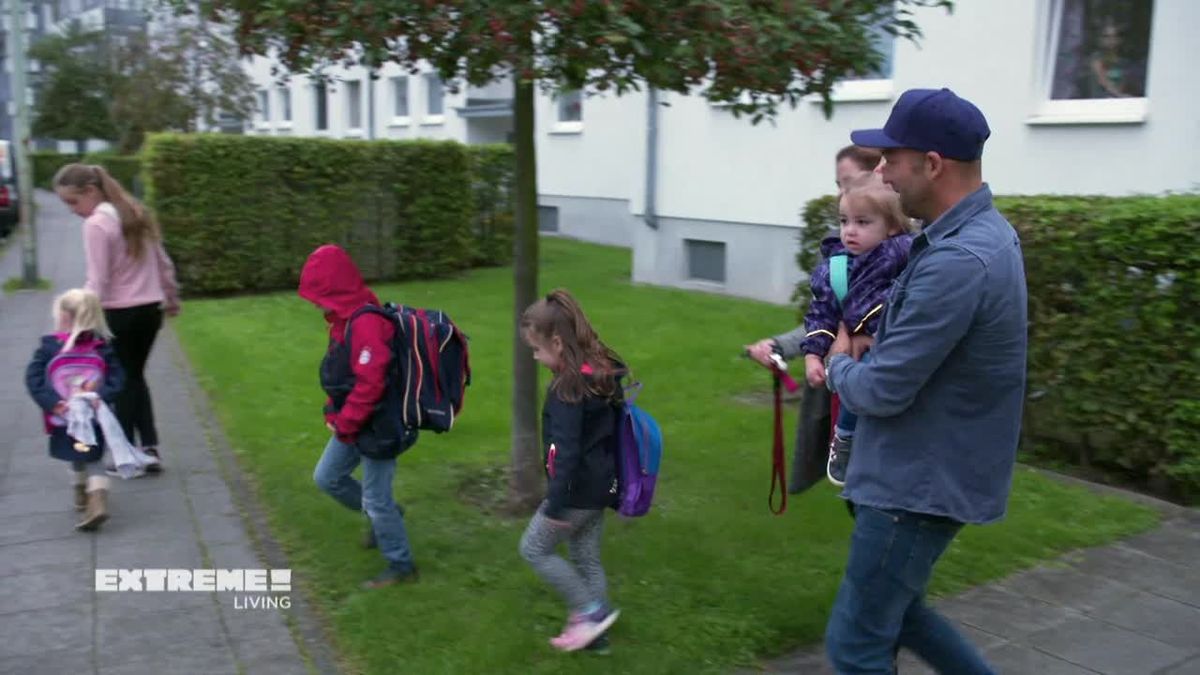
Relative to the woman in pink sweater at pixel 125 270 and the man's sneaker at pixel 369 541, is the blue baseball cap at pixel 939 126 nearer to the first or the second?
the man's sneaker at pixel 369 541

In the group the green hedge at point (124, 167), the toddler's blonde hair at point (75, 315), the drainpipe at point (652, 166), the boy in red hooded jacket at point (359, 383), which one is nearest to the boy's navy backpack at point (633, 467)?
the boy in red hooded jacket at point (359, 383)

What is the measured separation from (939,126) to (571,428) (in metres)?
1.68

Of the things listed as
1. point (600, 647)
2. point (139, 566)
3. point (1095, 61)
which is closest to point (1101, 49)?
point (1095, 61)

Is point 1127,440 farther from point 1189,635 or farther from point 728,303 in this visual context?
point 728,303

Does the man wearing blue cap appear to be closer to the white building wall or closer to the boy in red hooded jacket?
the boy in red hooded jacket

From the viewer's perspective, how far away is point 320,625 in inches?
173

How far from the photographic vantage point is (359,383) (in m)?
4.27

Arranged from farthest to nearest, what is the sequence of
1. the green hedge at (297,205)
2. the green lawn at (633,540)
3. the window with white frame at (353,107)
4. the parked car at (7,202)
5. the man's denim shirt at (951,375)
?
the window with white frame at (353,107) → the parked car at (7,202) → the green hedge at (297,205) → the green lawn at (633,540) → the man's denim shirt at (951,375)

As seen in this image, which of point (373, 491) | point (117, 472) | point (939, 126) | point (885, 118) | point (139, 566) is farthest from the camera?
point (885, 118)

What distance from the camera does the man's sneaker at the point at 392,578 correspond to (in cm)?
463

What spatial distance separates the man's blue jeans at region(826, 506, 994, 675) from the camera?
2734 millimetres

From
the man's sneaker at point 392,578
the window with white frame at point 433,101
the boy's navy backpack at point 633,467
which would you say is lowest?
the man's sneaker at point 392,578

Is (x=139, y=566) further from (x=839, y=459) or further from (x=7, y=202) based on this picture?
(x=7, y=202)

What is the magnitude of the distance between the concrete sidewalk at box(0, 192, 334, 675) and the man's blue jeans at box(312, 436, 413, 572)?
0.45m
